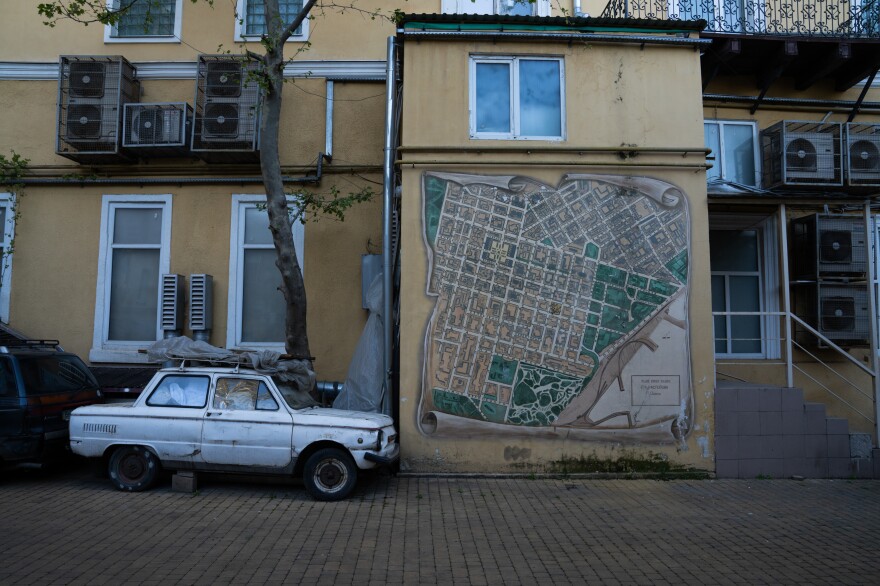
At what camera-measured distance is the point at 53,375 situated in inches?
340

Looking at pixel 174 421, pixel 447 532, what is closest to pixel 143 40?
pixel 174 421

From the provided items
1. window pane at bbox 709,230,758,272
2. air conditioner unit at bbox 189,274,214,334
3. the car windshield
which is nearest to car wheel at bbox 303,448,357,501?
the car windshield

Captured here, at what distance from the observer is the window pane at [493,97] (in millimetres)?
9241

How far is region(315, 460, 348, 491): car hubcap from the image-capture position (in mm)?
7496

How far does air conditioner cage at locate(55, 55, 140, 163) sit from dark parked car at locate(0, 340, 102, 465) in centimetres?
352

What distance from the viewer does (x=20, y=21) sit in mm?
11367

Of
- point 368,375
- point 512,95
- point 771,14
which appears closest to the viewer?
point 512,95

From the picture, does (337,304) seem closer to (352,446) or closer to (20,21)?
(352,446)

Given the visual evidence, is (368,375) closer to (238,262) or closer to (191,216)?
(238,262)

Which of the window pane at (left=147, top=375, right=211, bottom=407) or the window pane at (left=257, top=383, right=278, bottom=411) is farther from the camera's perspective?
the window pane at (left=147, top=375, right=211, bottom=407)

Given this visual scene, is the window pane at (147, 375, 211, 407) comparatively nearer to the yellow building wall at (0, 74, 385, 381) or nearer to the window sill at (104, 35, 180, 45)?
the yellow building wall at (0, 74, 385, 381)

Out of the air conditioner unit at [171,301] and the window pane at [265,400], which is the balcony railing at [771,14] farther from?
the air conditioner unit at [171,301]

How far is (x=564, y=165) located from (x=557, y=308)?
202 centimetres

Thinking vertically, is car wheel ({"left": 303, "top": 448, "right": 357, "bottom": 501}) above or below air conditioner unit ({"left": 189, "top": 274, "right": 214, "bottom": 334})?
below
